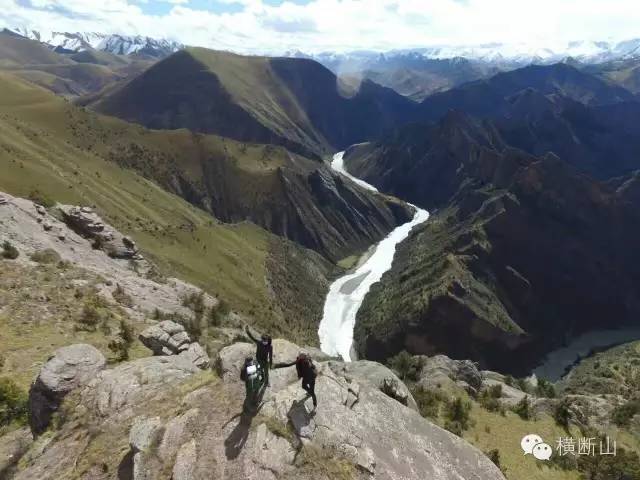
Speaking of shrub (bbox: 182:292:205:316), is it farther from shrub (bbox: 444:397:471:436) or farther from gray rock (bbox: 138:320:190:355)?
shrub (bbox: 444:397:471:436)

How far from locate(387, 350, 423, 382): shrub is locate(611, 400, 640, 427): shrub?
59.6 feet

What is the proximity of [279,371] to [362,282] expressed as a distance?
5544 inches

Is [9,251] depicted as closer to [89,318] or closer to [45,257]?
[45,257]

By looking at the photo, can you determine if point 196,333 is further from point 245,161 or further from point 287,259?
point 245,161

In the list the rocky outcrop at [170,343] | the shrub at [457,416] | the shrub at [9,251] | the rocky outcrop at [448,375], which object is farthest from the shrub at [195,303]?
the shrub at [457,416]

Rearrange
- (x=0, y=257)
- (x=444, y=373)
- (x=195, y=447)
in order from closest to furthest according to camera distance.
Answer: (x=195, y=447), (x=0, y=257), (x=444, y=373)

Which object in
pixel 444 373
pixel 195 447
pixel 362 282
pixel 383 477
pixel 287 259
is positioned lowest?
pixel 362 282

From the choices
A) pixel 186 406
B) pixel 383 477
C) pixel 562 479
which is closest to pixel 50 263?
pixel 186 406

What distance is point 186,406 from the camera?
68.8 feet

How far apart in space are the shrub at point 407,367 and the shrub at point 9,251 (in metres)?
37.8

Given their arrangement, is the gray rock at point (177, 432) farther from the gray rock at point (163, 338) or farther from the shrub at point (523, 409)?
the shrub at point (523, 409)

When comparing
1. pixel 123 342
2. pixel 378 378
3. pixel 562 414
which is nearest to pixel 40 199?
pixel 123 342

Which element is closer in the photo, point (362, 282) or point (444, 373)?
point (444, 373)

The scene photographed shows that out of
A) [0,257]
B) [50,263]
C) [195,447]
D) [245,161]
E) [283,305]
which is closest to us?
[195,447]
